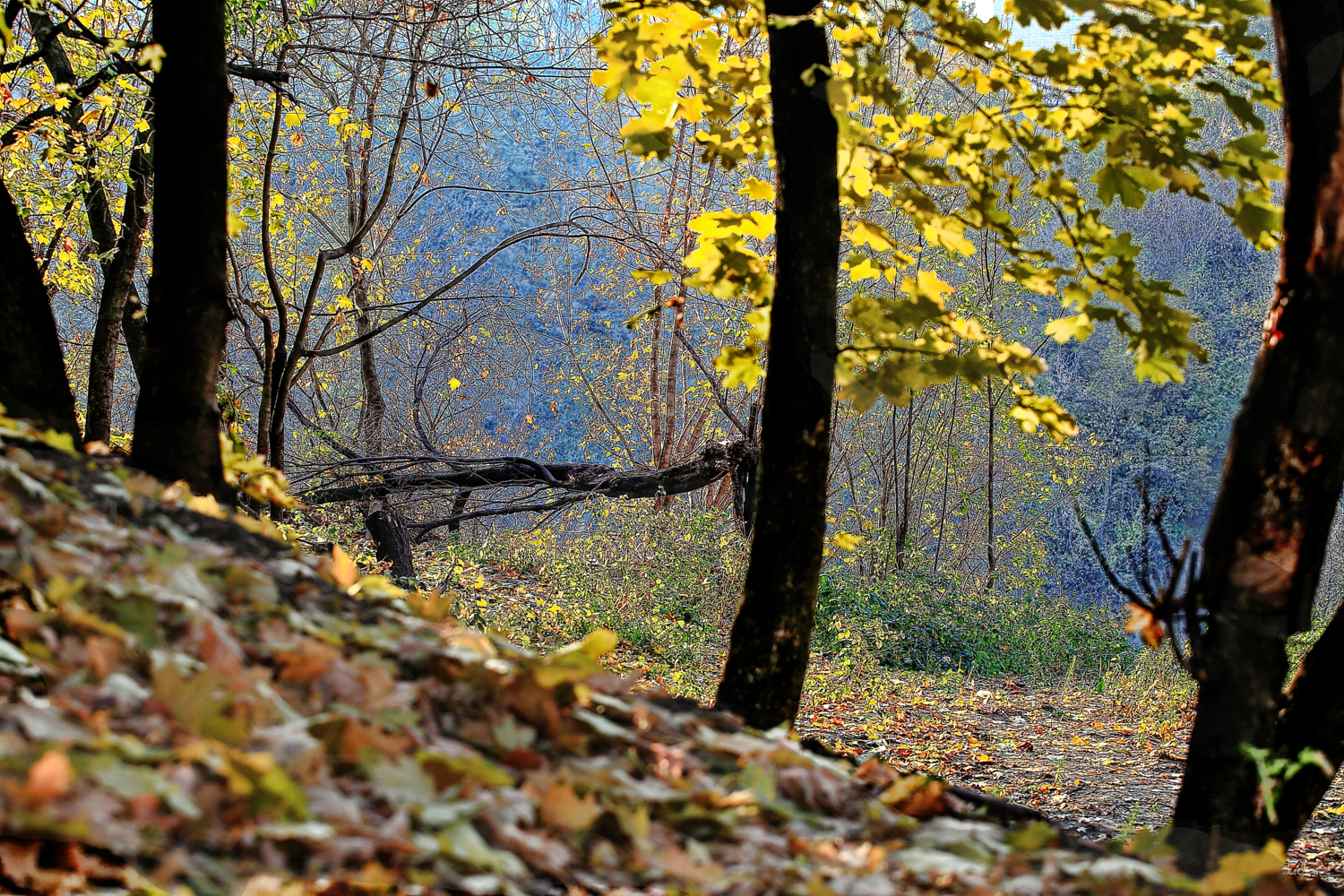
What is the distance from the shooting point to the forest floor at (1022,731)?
14.8 ft

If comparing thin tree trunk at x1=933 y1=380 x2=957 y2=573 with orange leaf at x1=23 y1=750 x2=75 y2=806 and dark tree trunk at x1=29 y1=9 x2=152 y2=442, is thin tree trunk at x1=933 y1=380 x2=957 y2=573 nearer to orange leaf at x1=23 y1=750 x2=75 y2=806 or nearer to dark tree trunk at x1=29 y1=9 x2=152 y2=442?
dark tree trunk at x1=29 y1=9 x2=152 y2=442

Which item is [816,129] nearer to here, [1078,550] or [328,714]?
[328,714]

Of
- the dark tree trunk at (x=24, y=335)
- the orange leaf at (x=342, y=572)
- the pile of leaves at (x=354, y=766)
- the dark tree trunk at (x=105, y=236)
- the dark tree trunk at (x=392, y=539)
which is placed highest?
the dark tree trunk at (x=105, y=236)

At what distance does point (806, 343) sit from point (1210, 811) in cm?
148

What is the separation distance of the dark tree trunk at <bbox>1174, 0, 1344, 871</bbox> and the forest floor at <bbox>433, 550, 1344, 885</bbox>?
1571mm

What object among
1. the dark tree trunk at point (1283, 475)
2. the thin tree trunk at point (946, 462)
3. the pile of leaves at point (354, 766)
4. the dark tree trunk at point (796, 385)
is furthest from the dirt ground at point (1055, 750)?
the thin tree trunk at point (946, 462)

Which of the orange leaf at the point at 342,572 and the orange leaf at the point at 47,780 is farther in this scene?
the orange leaf at the point at 342,572

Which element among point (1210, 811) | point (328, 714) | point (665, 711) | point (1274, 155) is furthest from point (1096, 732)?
point (328, 714)

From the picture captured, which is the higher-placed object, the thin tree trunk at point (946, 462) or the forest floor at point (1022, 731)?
the thin tree trunk at point (946, 462)

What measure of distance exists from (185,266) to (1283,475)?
2.81 metres

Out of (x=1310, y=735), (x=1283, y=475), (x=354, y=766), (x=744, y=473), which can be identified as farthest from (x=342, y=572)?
(x=744, y=473)

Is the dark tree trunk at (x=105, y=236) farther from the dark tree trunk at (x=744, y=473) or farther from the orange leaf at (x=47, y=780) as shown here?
the dark tree trunk at (x=744, y=473)

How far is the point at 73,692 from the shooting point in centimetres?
117

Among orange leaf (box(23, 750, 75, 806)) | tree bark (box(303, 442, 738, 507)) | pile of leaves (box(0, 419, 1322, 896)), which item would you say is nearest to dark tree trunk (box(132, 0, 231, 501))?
pile of leaves (box(0, 419, 1322, 896))
